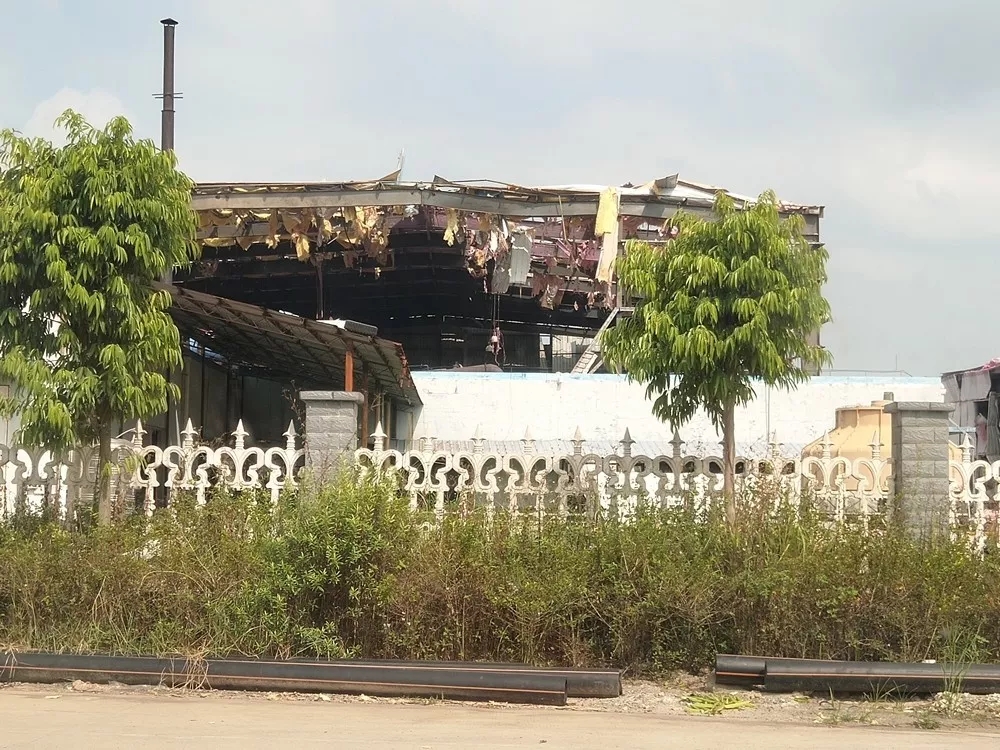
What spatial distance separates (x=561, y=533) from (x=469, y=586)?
33.6 inches

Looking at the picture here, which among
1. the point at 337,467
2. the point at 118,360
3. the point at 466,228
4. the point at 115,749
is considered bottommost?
the point at 115,749

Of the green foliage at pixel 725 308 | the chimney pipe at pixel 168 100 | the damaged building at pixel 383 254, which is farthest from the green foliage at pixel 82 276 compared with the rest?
the chimney pipe at pixel 168 100

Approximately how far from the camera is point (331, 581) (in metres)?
7.85

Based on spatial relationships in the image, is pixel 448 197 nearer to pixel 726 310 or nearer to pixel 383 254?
pixel 383 254

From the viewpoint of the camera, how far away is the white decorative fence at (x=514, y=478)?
8.86 m

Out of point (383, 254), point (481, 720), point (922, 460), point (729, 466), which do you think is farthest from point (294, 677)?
point (383, 254)

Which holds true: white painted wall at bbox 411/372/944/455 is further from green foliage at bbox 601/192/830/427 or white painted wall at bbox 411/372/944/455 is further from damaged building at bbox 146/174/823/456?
green foliage at bbox 601/192/830/427

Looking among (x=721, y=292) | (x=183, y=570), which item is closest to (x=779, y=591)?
(x=721, y=292)

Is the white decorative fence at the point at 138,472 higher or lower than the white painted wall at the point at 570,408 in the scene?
lower

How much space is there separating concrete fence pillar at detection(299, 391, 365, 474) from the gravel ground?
86.7 inches

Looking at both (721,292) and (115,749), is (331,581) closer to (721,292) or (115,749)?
(115,749)

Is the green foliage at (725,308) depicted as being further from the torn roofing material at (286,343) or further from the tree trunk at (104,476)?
the tree trunk at (104,476)

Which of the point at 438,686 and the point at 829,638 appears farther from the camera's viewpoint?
the point at 829,638

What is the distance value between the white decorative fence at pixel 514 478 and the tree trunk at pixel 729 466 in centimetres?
13
